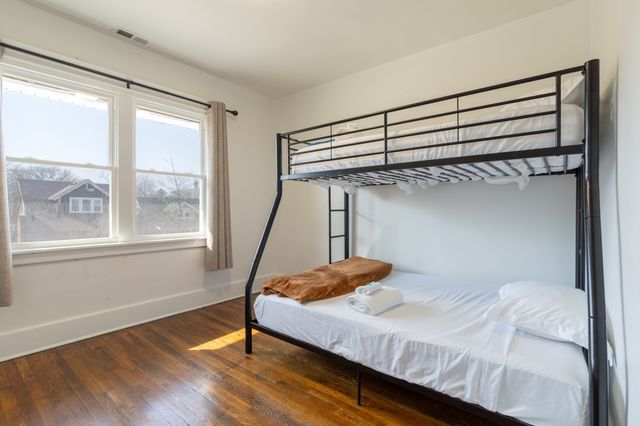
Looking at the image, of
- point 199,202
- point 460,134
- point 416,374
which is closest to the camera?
point 416,374

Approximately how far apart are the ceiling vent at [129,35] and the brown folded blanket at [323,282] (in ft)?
8.08

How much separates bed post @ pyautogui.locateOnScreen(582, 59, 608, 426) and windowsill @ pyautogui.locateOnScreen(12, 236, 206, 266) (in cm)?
321

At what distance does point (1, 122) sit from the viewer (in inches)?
80.8

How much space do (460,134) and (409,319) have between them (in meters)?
1.09

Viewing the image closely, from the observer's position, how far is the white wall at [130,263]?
2.25m

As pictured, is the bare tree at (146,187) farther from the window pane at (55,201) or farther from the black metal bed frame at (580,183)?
A: the black metal bed frame at (580,183)

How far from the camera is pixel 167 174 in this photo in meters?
3.11

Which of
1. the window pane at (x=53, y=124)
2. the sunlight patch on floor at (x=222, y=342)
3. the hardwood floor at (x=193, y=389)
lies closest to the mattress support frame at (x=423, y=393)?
the hardwood floor at (x=193, y=389)

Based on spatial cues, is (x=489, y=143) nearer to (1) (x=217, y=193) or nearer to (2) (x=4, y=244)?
(1) (x=217, y=193)

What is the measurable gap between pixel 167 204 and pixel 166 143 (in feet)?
2.12

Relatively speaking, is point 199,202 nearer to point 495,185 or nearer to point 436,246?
point 436,246

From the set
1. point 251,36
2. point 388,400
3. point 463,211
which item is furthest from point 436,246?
point 251,36

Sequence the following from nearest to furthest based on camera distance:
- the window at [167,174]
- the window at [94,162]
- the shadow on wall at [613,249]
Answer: the shadow on wall at [613,249] < the window at [94,162] < the window at [167,174]

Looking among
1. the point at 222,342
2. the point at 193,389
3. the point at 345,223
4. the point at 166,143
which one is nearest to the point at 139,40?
the point at 166,143
